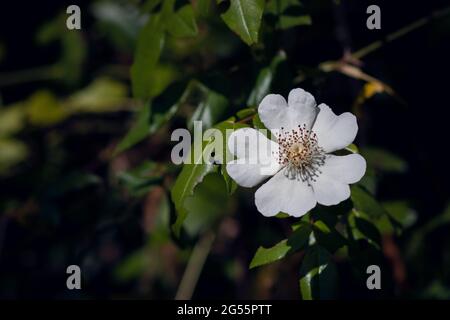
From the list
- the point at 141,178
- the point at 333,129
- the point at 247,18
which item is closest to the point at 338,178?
the point at 333,129

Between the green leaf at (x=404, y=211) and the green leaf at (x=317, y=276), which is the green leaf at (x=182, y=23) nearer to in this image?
the green leaf at (x=317, y=276)

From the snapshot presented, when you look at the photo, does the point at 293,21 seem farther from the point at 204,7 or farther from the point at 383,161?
the point at 383,161

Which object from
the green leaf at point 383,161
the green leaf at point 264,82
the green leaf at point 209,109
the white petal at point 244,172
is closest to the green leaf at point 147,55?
the green leaf at point 209,109

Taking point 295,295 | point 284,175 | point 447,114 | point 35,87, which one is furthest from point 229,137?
point 35,87

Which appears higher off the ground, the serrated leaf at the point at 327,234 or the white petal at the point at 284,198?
the white petal at the point at 284,198

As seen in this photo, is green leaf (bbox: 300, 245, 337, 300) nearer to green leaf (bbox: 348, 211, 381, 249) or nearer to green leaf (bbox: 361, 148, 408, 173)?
green leaf (bbox: 348, 211, 381, 249)

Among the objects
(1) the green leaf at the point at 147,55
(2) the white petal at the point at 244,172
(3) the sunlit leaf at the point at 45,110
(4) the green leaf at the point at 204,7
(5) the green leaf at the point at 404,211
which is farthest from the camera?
(3) the sunlit leaf at the point at 45,110
